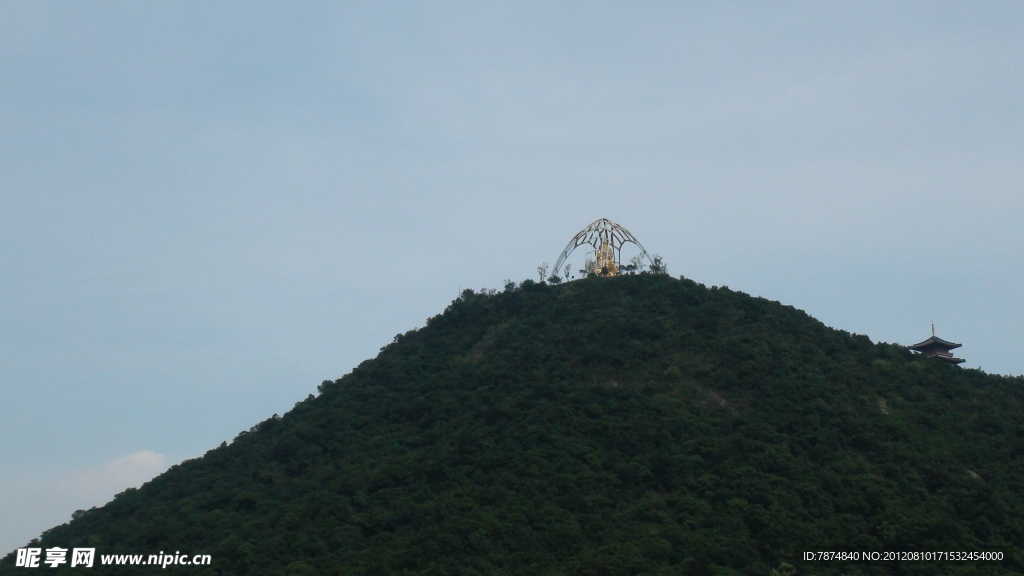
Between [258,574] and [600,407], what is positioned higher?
[600,407]

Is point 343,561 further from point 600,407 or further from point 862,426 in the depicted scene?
point 862,426

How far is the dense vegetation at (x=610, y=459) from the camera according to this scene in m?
33.5

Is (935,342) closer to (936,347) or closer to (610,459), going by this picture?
(936,347)

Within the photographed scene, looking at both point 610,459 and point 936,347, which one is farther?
point 936,347

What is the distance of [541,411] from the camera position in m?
41.0

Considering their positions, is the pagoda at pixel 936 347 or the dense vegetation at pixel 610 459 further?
the pagoda at pixel 936 347

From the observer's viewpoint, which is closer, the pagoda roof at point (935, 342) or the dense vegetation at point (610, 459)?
the dense vegetation at point (610, 459)

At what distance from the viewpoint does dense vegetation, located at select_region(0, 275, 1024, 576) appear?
33.5 m

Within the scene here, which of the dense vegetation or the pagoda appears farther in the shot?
the pagoda

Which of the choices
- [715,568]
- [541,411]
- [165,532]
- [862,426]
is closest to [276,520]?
[165,532]

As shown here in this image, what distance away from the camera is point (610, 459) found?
125 ft

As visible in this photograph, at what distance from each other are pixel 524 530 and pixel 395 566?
4.10 meters

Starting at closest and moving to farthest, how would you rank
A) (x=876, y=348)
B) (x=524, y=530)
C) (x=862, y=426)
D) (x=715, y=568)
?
(x=715, y=568) < (x=524, y=530) < (x=862, y=426) < (x=876, y=348)

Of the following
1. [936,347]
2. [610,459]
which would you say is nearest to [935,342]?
[936,347]
